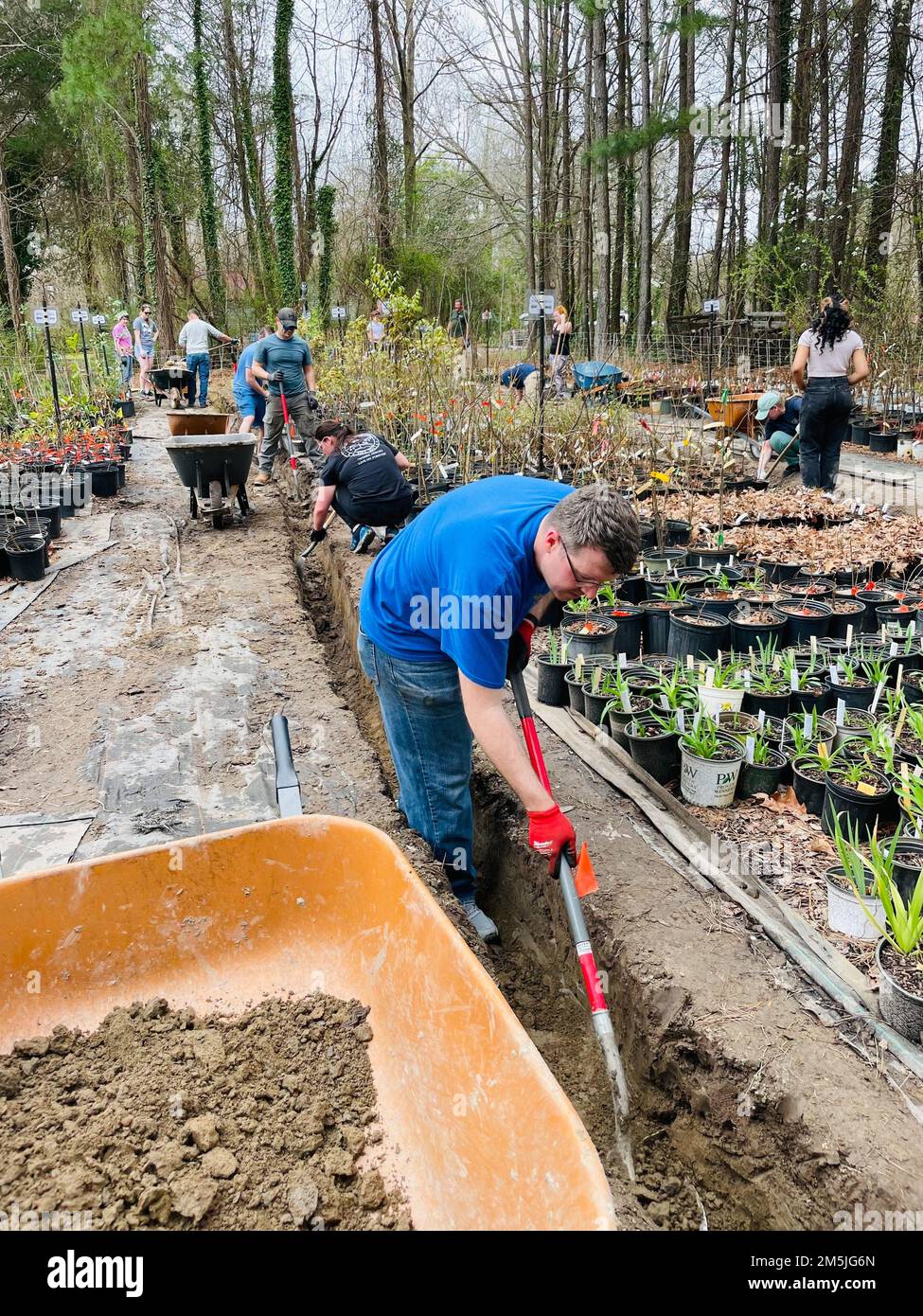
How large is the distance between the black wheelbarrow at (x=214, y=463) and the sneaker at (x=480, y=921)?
4987mm

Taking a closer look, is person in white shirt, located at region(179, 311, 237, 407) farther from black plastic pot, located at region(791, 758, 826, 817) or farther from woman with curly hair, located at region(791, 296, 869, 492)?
black plastic pot, located at region(791, 758, 826, 817)

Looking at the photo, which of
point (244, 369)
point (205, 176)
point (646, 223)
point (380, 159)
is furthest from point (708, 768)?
point (205, 176)

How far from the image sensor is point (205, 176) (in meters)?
21.7

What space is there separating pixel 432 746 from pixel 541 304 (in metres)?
5.33

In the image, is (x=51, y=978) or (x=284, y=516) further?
(x=284, y=516)

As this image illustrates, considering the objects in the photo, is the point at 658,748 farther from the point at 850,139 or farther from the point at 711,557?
the point at 850,139

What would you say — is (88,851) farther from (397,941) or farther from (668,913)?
(668,913)

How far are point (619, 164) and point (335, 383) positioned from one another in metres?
10.1

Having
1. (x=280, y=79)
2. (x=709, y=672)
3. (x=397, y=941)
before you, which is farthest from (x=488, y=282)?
(x=397, y=941)

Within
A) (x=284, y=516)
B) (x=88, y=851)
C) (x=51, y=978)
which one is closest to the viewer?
(x=51, y=978)

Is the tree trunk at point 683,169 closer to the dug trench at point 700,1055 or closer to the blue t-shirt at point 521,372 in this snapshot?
the blue t-shirt at point 521,372

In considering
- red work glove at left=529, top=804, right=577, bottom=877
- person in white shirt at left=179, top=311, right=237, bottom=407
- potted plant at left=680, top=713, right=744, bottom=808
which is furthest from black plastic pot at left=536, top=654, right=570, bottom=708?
person in white shirt at left=179, top=311, right=237, bottom=407

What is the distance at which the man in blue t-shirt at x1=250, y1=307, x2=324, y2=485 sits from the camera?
816cm
